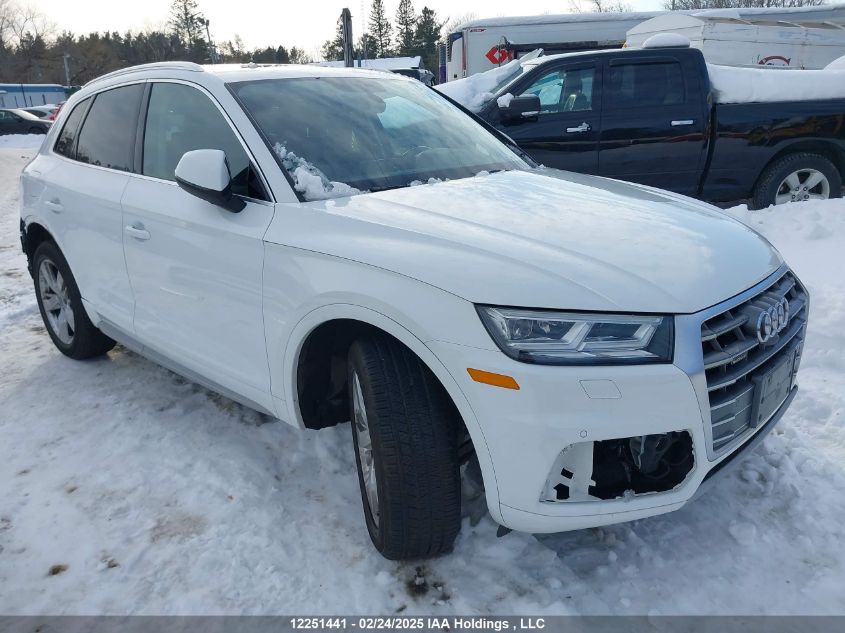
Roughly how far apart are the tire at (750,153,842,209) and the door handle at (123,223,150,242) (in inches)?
239

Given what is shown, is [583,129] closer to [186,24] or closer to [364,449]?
[364,449]

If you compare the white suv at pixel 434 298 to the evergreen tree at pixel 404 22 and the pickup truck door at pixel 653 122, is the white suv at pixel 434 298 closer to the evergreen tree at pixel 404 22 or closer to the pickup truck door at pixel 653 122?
the pickup truck door at pixel 653 122

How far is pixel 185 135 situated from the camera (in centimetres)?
311

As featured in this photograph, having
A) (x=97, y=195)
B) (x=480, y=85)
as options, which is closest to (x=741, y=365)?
(x=97, y=195)

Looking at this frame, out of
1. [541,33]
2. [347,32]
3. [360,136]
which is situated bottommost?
[360,136]

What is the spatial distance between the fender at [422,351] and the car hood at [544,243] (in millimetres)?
167


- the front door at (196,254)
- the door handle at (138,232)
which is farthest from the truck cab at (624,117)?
the door handle at (138,232)

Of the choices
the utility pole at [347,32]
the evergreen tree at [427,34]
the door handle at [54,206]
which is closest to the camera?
the door handle at [54,206]

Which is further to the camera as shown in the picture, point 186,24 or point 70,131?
point 186,24

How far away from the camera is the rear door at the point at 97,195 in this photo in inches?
135

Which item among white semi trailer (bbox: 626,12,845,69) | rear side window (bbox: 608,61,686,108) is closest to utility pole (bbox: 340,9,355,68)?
rear side window (bbox: 608,61,686,108)

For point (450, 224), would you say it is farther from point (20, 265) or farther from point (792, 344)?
point (20, 265)

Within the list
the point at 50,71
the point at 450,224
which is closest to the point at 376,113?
the point at 450,224

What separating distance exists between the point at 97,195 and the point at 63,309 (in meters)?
1.11
